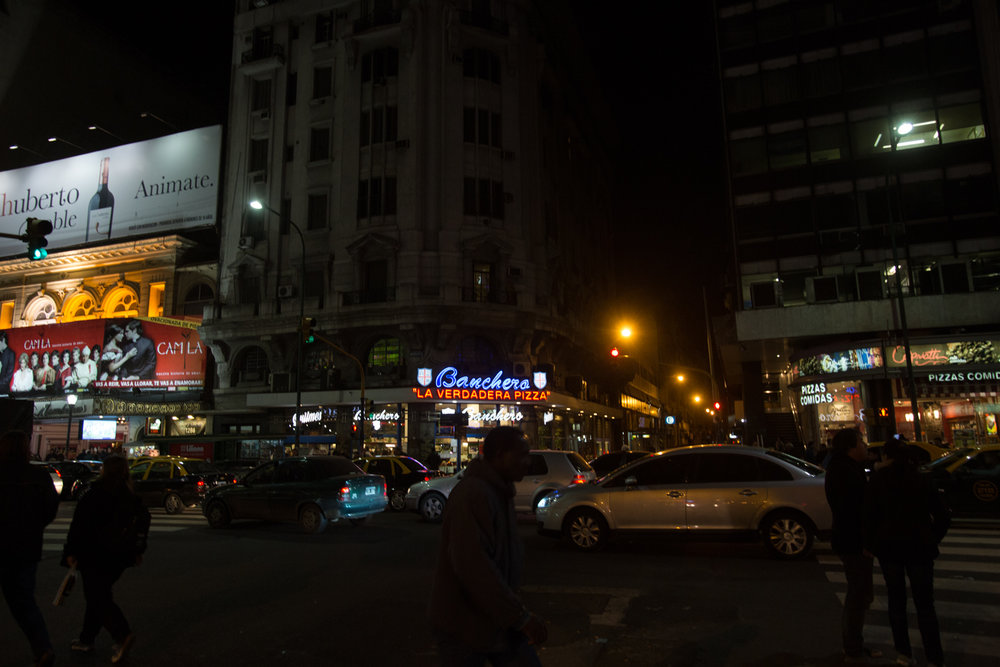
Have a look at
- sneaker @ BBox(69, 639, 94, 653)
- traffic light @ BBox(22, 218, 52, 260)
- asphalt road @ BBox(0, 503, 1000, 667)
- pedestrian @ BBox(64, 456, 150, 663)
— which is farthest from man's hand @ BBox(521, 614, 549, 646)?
traffic light @ BBox(22, 218, 52, 260)

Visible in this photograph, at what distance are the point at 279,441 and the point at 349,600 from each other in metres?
25.2

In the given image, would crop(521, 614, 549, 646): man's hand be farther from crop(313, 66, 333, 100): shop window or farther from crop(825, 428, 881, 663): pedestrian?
crop(313, 66, 333, 100): shop window

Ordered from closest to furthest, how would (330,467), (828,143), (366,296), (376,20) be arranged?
1. (330,467)
2. (828,143)
3. (366,296)
4. (376,20)

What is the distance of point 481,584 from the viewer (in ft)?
9.27

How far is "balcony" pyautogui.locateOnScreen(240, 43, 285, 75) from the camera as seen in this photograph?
37.5 meters

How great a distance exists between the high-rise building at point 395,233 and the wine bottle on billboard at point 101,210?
12759mm

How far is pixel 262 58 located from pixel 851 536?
41.1 metres

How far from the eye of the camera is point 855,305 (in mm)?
30078

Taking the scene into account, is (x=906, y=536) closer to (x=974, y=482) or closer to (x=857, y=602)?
(x=857, y=602)

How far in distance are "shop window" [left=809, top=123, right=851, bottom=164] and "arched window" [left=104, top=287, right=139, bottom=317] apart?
42.6m

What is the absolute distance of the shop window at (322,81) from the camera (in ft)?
121

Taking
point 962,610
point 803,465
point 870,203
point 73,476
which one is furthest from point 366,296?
point 962,610

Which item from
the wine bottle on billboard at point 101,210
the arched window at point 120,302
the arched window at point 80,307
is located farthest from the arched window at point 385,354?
the wine bottle on billboard at point 101,210

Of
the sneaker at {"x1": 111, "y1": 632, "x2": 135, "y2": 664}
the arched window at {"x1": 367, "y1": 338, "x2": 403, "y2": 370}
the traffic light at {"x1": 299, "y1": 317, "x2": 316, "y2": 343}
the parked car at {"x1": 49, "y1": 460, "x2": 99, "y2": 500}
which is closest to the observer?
the sneaker at {"x1": 111, "y1": 632, "x2": 135, "y2": 664}
